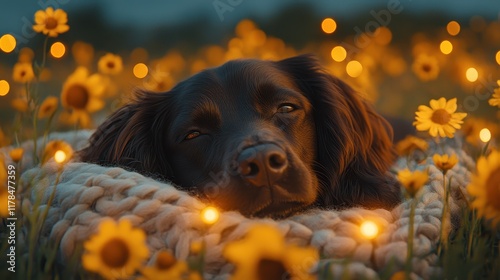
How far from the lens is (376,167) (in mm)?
3203

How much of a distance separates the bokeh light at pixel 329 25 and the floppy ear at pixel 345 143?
455cm

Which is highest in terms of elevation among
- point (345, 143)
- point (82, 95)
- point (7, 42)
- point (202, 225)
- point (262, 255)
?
point (7, 42)

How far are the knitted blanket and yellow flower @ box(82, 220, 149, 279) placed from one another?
0.42 metres

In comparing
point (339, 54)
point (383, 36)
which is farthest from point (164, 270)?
point (383, 36)

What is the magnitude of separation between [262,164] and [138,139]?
3.57 feet

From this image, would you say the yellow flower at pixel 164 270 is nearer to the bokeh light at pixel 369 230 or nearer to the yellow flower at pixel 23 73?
the bokeh light at pixel 369 230

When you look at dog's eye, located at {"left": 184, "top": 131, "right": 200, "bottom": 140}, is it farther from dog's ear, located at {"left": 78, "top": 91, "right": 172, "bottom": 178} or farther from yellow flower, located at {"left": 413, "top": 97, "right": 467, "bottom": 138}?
yellow flower, located at {"left": 413, "top": 97, "right": 467, "bottom": 138}

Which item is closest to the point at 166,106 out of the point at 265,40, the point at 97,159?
the point at 97,159

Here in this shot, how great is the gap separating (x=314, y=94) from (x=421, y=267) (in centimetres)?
159

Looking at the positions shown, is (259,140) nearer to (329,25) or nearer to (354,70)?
(354,70)

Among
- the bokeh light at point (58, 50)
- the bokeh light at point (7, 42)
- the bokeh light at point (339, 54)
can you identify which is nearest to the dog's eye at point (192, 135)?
the bokeh light at point (7, 42)

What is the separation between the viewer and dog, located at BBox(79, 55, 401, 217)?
2.44m

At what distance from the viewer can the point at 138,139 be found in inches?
125

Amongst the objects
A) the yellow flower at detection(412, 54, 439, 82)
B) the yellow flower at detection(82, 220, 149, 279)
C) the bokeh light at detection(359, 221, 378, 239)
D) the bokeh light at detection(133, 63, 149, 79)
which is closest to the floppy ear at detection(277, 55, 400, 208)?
the yellow flower at detection(412, 54, 439, 82)
